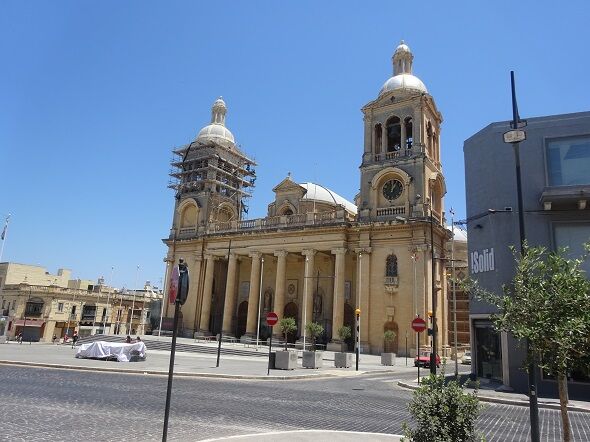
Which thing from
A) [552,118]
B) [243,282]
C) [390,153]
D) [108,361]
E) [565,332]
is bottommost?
[108,361]

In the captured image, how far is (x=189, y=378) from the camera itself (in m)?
18.5

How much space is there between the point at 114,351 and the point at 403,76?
38.8m

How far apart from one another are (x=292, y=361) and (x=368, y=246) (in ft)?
66.0

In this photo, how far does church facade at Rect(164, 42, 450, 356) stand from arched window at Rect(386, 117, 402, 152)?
11cm

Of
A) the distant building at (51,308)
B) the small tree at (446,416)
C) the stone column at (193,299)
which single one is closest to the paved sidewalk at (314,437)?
the small tree at (446,416)

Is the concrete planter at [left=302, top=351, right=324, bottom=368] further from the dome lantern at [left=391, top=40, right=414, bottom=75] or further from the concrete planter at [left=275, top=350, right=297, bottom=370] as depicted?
the dome lantern at [left=391, top=40, right=414, bottom=75]

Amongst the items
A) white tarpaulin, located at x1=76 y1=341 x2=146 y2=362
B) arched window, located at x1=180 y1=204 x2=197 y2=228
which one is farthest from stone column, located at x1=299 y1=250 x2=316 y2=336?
white tarpaulin, located at x1=76 y1=341 x2=146 y2=362

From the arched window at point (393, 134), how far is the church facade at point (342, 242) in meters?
0.11

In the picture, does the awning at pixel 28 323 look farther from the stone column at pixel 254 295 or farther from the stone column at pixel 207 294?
the stone column at pixel 254 295

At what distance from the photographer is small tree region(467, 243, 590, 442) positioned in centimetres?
626

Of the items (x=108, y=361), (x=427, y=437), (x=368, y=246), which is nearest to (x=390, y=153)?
(x=368, y=246)

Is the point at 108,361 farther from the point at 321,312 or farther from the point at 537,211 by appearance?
the point at 321,312

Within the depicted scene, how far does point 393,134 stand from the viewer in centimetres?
4662

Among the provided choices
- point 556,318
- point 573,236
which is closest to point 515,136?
point 556,318
